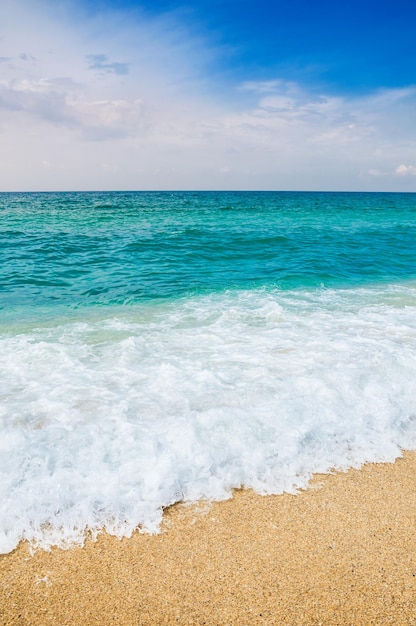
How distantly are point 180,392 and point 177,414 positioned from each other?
0.50m

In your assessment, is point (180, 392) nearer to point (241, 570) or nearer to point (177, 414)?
point (177, 414)

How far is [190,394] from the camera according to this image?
4.66 metres

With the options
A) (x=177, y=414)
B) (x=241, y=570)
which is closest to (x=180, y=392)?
(x=177, y=414)

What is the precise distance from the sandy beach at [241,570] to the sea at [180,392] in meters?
0.19

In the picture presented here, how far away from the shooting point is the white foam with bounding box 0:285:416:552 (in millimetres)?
3172

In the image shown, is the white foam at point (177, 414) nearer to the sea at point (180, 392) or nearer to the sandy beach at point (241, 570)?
the sea at point (180, 392)

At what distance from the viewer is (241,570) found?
105 inches

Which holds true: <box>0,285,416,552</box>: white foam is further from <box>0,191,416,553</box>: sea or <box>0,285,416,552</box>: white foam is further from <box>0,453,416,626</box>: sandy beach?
<box>0,453,416,626</box>: sandy beach

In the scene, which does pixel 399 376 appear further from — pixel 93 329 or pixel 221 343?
pixel 93 329

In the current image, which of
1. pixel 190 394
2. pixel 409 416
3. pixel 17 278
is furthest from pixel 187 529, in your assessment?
pixel 17 278

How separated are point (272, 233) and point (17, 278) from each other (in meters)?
13.8

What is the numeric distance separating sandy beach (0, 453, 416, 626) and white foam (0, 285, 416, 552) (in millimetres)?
204

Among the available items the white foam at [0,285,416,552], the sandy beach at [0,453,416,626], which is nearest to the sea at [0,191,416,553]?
the white foam at [0,285,416,552]

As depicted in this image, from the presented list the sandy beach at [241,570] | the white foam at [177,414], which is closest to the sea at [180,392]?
the white foam at [177,414]
